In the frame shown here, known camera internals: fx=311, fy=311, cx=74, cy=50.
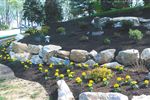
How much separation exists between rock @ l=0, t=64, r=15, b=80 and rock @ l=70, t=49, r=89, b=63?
1.84 meters

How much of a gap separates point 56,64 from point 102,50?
4.59 feet

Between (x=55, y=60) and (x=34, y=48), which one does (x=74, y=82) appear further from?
(x=34, y=48)

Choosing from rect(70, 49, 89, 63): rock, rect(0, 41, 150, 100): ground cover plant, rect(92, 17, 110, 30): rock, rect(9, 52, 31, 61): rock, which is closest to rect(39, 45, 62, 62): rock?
rect(0, 41, 150, 100): ground cover plant

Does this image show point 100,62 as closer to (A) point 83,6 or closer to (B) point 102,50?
(B) point 102,50

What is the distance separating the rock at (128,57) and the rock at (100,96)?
6.91 ft

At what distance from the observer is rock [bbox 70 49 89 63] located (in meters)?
8.88

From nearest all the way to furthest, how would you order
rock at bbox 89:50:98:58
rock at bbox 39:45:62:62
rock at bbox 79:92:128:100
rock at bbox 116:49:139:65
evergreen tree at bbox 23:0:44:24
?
rock at bbox 79:92:128:100 < rock at bbox 116:49:139:65 < rock at bbox 89:50:98:58 < rock at bbox 39:45:62:62 < evergreen tree at bbox 23:0:44:24

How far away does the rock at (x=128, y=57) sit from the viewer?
778cm

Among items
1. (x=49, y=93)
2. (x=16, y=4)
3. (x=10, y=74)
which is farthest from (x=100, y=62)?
(x=16, y=4)

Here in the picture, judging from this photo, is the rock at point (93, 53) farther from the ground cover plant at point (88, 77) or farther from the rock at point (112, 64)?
the rock at point (112, 64)

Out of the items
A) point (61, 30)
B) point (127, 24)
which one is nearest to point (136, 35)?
point (127, 24)

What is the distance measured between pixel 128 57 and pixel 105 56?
0.73 metres

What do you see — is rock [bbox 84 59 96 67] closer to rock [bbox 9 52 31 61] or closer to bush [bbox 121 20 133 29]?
bush [bbox 121 20 133 29]

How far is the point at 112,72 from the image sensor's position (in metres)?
7.49
